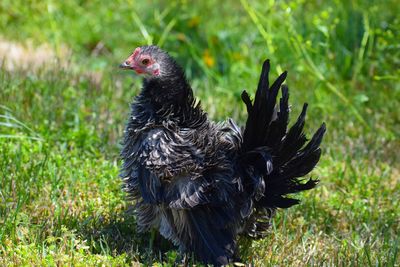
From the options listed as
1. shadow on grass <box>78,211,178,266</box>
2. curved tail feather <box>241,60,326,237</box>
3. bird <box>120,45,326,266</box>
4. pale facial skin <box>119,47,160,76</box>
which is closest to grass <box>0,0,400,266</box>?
shadow on grass <box>78,211,178,266</box>

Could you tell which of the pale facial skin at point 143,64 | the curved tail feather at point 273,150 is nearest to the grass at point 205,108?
the curved tail feather at point 273,150

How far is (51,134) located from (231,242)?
7.34 ft

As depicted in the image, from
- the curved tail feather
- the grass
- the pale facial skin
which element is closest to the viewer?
the curved tail feather

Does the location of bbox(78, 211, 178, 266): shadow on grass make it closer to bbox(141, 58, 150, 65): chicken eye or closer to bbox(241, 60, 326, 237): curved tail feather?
Result: bbox(241, 60, 326, 237): curved tail feather

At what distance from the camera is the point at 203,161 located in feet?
12.5

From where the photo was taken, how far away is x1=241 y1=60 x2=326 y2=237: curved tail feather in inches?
146

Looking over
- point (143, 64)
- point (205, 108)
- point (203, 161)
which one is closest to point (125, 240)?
point (203, 161)

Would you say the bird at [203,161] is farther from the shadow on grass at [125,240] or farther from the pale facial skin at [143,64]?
the shadow on grass at [125,240]

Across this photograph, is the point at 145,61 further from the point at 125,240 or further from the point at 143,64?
the point at 125,240

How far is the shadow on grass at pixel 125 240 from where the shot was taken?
3.97 m

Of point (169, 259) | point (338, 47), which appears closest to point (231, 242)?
point (169, 259)

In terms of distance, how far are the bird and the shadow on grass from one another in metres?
0.19

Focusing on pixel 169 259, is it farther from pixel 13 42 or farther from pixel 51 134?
pixel 13 42

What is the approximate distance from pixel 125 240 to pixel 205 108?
7.46 ft
